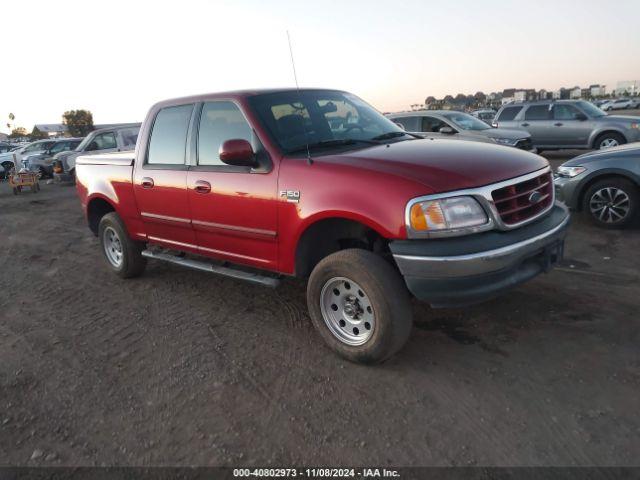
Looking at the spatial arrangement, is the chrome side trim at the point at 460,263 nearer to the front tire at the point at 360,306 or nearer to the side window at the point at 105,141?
the front tire at the point at 360,306

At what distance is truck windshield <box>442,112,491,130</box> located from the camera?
11.4 m

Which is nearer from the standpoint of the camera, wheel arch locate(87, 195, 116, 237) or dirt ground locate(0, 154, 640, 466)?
dirt ground locate(0, 154, 640, 466)

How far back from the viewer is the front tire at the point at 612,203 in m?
6.15

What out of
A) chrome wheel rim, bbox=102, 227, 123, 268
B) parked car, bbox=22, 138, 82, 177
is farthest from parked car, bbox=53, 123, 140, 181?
chrome wheel rim, bbox=102, 227, 123, 268

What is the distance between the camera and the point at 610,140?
12.9 m

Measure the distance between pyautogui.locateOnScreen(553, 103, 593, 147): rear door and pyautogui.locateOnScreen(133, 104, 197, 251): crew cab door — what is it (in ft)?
40.3

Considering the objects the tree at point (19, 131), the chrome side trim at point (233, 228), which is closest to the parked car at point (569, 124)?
the chrome side trim at point (233, 228)

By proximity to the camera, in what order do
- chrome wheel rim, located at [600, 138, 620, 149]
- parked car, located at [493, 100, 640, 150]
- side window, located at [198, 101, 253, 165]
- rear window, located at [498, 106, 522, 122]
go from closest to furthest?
side window, located at [198, 101, 253, 165] < parked car, located at [493, 100, 640, 150] < chrome wheel rim, located at [600, 138, 620, 149] < rear window, located at [498, 106, 522, 122]

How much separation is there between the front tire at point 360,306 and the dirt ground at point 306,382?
7.0 inches

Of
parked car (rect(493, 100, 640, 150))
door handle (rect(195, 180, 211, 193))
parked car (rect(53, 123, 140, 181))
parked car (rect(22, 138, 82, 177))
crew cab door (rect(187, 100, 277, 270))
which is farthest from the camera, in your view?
parked car (rect(22, 138, 82, 177))

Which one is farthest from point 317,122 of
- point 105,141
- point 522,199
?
point 105,141

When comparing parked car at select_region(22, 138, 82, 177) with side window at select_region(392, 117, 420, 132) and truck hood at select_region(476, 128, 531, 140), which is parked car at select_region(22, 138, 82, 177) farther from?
truck hood at select_region(476, 128, 531, 140)

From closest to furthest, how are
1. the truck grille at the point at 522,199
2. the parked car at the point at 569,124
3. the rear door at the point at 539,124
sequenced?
the truck grille at the point at 522,199, the parked car at the point at 569,124, the rear door at the point at 539,124

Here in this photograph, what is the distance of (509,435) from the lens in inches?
102
